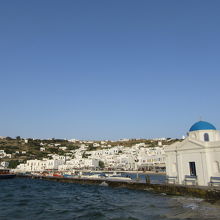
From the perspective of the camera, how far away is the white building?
29016 mm

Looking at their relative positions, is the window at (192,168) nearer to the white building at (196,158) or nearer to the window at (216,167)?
the white building at (196,158)

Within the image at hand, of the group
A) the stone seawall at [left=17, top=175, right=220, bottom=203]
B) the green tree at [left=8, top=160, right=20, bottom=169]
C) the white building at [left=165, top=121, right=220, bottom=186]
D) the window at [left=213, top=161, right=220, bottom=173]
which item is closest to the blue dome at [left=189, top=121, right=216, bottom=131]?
the white building at [left=165, top=121, right=220, bottom=186]

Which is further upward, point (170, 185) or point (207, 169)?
point (207, 169)

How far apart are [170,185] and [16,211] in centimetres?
2007

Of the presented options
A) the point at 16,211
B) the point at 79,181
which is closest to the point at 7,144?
the point at 79,181

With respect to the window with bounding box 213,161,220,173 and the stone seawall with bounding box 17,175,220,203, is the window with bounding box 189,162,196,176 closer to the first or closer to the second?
the stone seawall with bounding box 17,175,220,203

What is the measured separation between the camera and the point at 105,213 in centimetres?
2222

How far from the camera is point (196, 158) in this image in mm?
30438

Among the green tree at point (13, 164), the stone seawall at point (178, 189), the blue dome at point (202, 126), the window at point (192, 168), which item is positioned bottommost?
the stone seawall at point (178, 189)

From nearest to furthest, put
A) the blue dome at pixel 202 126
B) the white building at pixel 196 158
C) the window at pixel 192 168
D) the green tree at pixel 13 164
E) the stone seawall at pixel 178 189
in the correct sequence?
the stone seawall at pixel 178 189, the white building at pixel 196 158, the window at pixel 192 168, the blue dome at pixel 202 126, the green tree at pixel 13 164

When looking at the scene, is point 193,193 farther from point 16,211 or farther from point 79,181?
point 79,181

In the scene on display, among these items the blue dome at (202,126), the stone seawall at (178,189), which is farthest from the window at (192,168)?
the blue dome at (202,126)

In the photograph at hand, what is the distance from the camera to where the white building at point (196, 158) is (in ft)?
95.2

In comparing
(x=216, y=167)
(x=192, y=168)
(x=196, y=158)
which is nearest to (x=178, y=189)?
(x=192, y=168)
